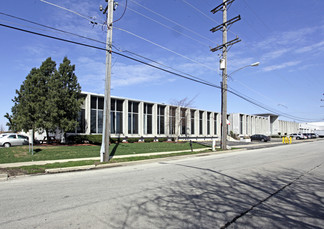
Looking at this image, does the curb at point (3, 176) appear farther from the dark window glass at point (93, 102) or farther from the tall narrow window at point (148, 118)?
the tall narrow window at point (148, 118)

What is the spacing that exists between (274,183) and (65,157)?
1197cm

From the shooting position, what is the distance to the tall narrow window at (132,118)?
33969 mm

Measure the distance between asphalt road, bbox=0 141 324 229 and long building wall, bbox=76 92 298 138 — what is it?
21394 millimetres

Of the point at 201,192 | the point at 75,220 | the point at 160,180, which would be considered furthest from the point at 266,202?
the point at 75,220

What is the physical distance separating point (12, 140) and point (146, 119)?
17979mm

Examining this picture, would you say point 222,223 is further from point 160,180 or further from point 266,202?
point 160,180

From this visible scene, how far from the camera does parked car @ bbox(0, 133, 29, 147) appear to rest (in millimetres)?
22653

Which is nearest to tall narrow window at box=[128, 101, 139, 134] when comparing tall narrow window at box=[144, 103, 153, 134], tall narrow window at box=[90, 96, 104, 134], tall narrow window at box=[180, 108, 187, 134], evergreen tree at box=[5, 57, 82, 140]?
tall narrow window at box=[144, 103, 153, 134]

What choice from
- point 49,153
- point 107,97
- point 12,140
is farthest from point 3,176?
point 12,140

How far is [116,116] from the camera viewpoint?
32312 mm

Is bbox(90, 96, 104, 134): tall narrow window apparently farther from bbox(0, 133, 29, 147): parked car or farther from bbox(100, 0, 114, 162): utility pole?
bbox(100, 0, 114, 162): utility pole

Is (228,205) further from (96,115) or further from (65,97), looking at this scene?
(96,115)

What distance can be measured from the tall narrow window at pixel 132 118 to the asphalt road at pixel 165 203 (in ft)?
83.6

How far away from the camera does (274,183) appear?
7.82 m
